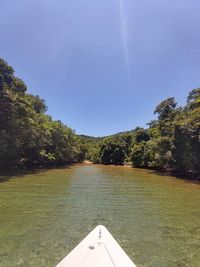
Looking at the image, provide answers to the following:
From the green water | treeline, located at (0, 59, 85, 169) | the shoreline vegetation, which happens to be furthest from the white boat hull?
treeline, located at (0, 59, 85, 169)

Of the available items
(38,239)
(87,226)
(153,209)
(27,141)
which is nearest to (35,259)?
(38,239)

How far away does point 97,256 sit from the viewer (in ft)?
11.7

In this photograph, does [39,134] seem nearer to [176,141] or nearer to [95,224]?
[176,141]

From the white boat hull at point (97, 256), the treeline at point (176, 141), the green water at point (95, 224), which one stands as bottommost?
the green water at point (95, 224)

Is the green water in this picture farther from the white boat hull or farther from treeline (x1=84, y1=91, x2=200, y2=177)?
treeline (x1=84, y1=91, x2=200, y2=177)

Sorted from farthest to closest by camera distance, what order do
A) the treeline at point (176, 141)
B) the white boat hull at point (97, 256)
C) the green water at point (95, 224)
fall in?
the treeline at point (176, 141), the green water at point (95, 224), the white boat hull at point (97, 256)

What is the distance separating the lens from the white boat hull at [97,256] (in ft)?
11.1

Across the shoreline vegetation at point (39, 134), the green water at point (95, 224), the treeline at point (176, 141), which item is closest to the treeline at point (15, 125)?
the shoreline vegetation at point (39, 134)

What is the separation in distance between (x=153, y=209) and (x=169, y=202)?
5.98 ft

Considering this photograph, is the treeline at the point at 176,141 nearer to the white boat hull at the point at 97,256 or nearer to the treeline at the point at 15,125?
the treeline at the point at 15,125

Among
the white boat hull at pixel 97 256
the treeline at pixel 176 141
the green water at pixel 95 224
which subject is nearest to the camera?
the white boat hull at pixel 97 256

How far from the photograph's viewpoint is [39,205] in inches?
351

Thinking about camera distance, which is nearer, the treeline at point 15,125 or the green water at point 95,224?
the green water at point 95,224

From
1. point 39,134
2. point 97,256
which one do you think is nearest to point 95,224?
point 97,256
